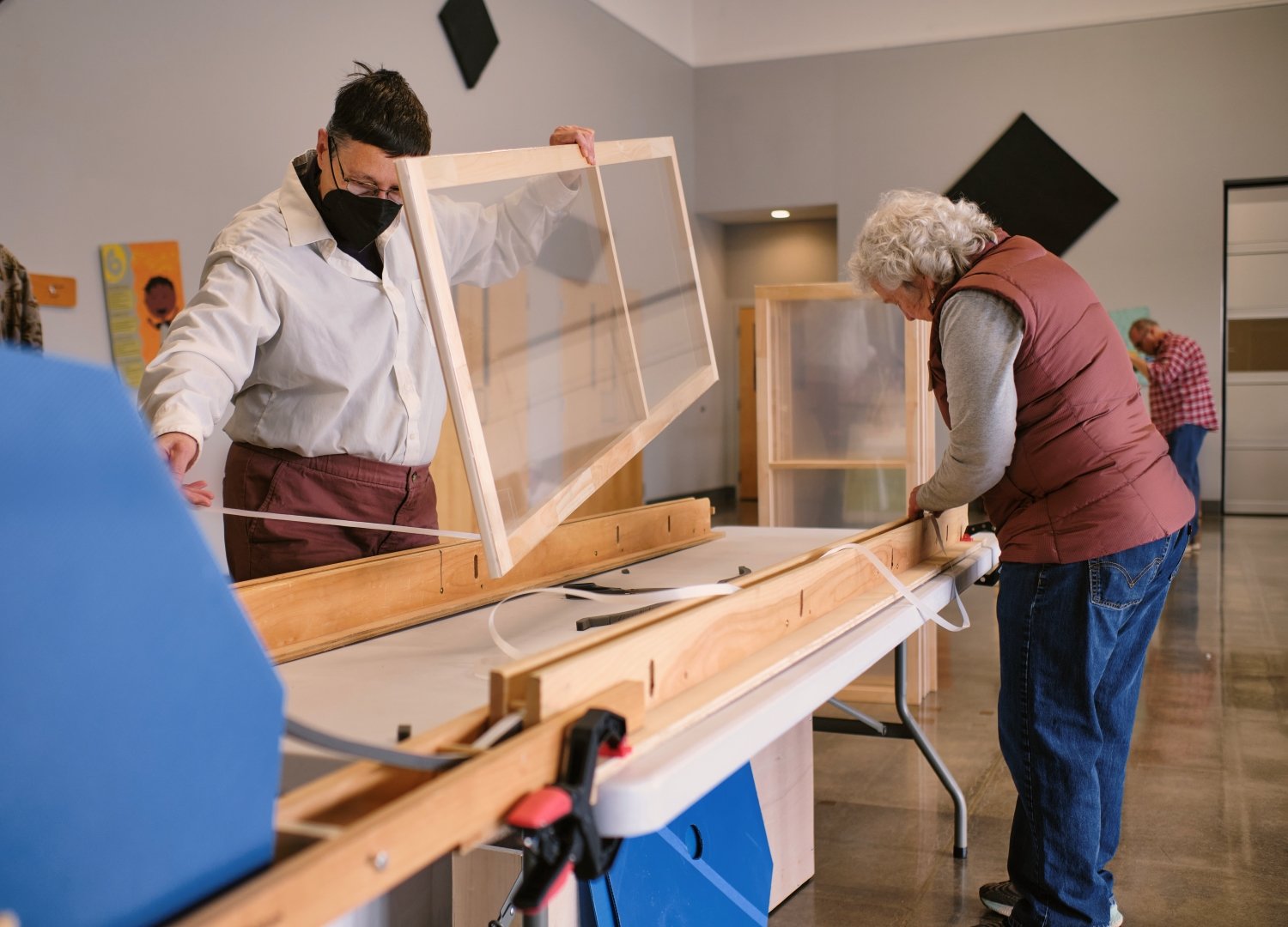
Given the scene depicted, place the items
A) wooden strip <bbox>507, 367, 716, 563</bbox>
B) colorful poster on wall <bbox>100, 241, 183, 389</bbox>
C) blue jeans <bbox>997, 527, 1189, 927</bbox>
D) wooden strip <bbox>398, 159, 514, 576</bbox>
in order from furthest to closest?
colorful poster on wall <bbox>100, 241, 183, 389</bbox>, blue jeans <bbox>997, 527, 1189, 927</bbox>, wooden strip <bbox>507, 367, 716, 563</bbox>, wooden strip <bbox>398, 159, 514, 576</bbox>

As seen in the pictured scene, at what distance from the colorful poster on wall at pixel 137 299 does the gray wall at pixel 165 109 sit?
1.8 inches

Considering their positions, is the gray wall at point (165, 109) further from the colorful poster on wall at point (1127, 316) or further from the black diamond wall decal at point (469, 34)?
the colorful poster on wall at point (1127, 316)

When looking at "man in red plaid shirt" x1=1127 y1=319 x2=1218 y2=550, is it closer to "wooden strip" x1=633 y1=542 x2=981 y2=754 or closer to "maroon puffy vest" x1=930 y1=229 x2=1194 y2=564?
"maroon puffy vest" x1=930 y1=229 x2=1194 y2=564

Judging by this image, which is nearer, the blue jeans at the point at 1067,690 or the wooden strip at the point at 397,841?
the wooden strip at the point at 397,841

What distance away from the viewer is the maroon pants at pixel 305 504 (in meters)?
1.83

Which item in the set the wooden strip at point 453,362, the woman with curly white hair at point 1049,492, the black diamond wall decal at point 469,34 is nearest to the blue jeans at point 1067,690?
the woman with curly white hair at point 1049,492

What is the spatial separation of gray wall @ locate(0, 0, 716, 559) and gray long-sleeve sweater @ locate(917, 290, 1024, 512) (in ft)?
10.7

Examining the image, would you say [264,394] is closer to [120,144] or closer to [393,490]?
[393,490]

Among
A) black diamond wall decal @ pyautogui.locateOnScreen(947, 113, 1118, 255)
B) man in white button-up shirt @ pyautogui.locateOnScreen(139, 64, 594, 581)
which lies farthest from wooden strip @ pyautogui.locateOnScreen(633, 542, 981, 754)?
black diamond wall decal @ pyautogui.locateOnScreen(947, 113, 1118, 255)

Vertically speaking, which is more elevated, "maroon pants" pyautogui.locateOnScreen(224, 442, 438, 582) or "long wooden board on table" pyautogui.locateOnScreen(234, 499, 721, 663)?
"maroon pants" pyautogui.locateOnScreen(224, 442, 438, 582)

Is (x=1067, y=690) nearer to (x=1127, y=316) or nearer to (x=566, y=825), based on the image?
(x=566, y=825)

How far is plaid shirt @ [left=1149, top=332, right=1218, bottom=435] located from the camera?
7391mm

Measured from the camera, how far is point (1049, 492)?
1.92m

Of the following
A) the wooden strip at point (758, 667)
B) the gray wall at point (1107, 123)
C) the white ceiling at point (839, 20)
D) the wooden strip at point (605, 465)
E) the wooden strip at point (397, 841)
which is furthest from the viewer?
the white ceiling at point (839, 20)
